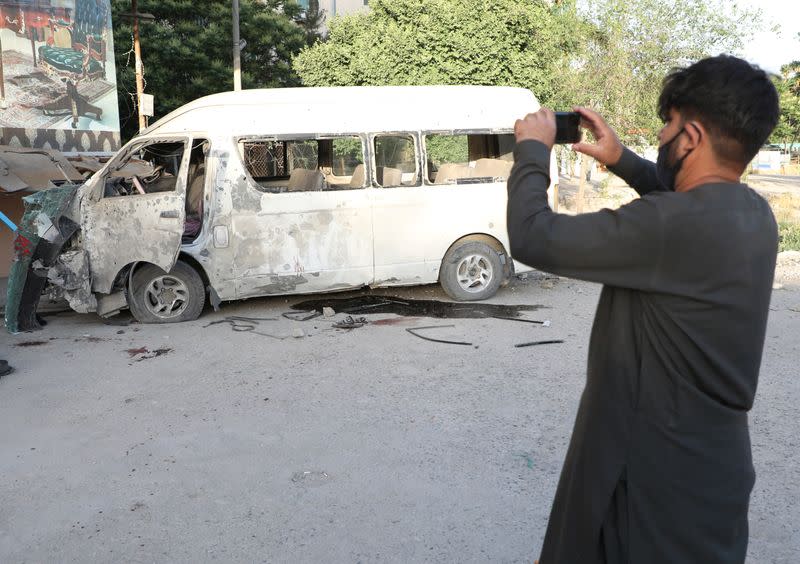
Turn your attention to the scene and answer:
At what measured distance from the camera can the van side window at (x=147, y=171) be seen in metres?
7.77

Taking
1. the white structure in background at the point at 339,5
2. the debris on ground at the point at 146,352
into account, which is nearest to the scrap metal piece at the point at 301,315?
the debris on ground at the point at 146,352

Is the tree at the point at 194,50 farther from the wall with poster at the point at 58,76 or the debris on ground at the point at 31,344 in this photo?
the debris on ground at the point at 31,344

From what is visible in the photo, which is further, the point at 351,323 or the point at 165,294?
the point at 165,294

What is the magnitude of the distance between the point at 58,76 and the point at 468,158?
9.93 metres

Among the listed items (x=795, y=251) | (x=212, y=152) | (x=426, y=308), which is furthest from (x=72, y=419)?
(x=795, y=251)

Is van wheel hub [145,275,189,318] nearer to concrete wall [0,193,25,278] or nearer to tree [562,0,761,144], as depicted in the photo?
concrete wall [0,193,25,278]

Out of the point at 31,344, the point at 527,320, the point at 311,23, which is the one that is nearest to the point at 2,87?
the point at 31,344

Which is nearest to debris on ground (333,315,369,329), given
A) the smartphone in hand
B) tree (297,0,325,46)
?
the smartphone in hand

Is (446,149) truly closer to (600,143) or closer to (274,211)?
(274,211)

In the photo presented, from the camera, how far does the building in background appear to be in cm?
1368

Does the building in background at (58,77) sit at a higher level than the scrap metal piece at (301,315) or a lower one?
higher

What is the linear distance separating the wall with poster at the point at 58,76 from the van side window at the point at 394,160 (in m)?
9.25

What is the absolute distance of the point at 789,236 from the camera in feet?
44.6

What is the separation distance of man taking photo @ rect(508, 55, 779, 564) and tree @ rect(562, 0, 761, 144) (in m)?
12.6
